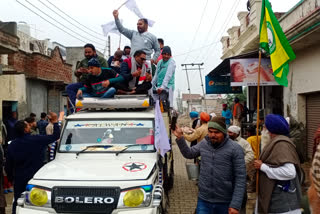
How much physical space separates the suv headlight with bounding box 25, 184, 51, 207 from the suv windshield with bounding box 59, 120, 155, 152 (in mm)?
1080

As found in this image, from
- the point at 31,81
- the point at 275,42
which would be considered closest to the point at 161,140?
the point at 275,42

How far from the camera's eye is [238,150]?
3.72 metres

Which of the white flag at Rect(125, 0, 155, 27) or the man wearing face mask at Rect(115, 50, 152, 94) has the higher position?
the white flag at Rect(125, 0, 155, 27)

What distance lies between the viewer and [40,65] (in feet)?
55.4

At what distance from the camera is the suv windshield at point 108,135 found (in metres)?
5.11

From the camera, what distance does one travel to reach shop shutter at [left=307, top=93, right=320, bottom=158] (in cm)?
1029

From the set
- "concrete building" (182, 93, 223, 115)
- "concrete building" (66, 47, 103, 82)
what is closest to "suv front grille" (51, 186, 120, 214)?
"concrete building" (182, 93, 223, 115)

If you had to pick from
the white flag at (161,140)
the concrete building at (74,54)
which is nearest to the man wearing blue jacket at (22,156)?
the white flag at (161,140)

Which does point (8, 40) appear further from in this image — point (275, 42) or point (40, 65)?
point (275, 42)

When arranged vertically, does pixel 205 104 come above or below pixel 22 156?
above

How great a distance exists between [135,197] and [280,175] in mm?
1635

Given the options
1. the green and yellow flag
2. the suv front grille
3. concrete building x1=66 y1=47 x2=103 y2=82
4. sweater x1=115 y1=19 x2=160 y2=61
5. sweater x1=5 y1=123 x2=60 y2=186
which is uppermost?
concrete building x1=66 y1=47 x2=103 y2=82

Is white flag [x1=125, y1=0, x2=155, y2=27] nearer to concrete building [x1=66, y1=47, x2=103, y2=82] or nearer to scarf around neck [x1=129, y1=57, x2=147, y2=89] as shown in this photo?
scarf around neck [x1=129, y1=57, x2=147, y2=89]

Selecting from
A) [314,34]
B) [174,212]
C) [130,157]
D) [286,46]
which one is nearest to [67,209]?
[130,157]
